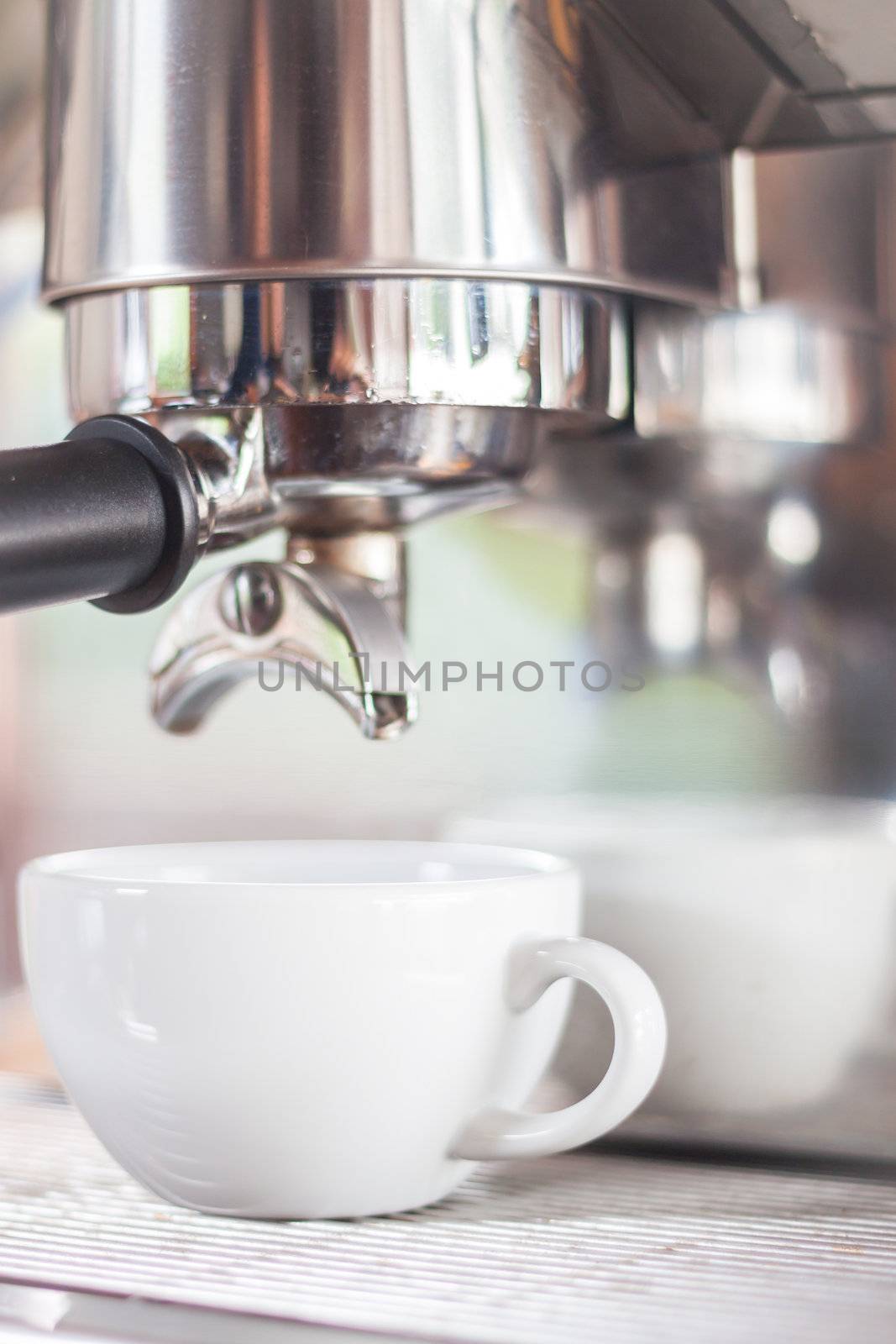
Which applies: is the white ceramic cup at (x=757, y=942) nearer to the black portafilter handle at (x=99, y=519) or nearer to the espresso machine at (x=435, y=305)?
the espresso machine at (x=435, y=305)

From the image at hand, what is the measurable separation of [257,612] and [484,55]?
14 cm

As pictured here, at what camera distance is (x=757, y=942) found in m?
0.40

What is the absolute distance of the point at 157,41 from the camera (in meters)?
Result: 0.35

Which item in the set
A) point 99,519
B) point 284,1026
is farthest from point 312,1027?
point 99,519

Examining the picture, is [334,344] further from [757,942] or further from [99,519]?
[757,942]

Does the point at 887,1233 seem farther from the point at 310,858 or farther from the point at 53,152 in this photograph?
the point at 53,152

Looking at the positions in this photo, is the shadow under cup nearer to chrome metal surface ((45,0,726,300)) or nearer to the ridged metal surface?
the ridged metal surface

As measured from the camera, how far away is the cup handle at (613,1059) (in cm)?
35

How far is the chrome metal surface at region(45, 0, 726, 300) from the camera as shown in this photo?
341 millimetres

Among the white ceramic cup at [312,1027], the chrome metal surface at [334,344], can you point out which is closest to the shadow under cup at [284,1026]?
the white ceramic cup at [312,1027]

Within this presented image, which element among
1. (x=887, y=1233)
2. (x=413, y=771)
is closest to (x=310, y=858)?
(x=413, y=771)

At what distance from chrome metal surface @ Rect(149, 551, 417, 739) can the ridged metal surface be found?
0.11 meters

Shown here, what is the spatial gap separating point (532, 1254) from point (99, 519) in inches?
6.7

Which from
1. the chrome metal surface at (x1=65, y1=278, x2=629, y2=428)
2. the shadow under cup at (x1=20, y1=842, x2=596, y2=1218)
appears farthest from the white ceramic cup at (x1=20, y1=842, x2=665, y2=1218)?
the chrome metal surface at (x1=65, y1=278, x2=629, y2=428)
